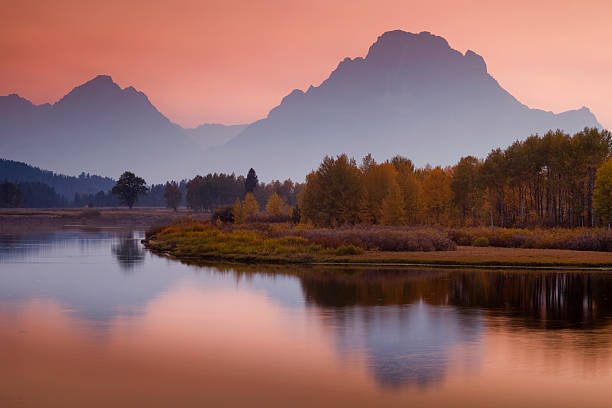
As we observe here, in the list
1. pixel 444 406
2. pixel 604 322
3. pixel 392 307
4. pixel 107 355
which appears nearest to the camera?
pixel 444 406

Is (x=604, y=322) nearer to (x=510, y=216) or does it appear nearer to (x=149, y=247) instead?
(x=149, y=247)

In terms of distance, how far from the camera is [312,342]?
19.3m

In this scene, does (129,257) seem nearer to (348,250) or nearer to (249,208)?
(348,250)

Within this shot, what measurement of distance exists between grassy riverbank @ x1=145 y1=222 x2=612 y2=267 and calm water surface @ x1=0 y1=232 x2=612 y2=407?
18.1ft

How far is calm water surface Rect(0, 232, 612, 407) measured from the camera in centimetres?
1411

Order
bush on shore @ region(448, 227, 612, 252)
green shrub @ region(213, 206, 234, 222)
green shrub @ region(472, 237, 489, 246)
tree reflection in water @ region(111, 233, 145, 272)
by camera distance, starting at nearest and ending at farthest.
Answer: tree reflection in water @ region(111, 233, 145, 272) < bush on shore @ region(448, 227, 612, 252) < green shrub @ region(472, 237, 489, 246) < green shrub @ region(213, 206, 234, 222)

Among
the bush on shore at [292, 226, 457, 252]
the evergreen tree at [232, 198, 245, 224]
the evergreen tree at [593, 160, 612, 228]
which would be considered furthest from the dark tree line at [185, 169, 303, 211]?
the bush on shore at [292, 226, 457, 252]

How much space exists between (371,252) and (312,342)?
91.6 ft

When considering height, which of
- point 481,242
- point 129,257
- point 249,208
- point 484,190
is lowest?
point 129,257

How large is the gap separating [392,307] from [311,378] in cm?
1060

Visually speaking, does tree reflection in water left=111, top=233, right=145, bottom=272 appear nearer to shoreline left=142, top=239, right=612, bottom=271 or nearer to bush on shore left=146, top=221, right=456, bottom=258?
bush on shore left=146, top=221, right=456, bottom=258

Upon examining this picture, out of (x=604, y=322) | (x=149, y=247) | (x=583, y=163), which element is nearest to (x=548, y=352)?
(x=604, y=322)

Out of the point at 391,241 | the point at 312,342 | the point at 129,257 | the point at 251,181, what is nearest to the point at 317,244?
the point at 391,241

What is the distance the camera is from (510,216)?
3428 inches
